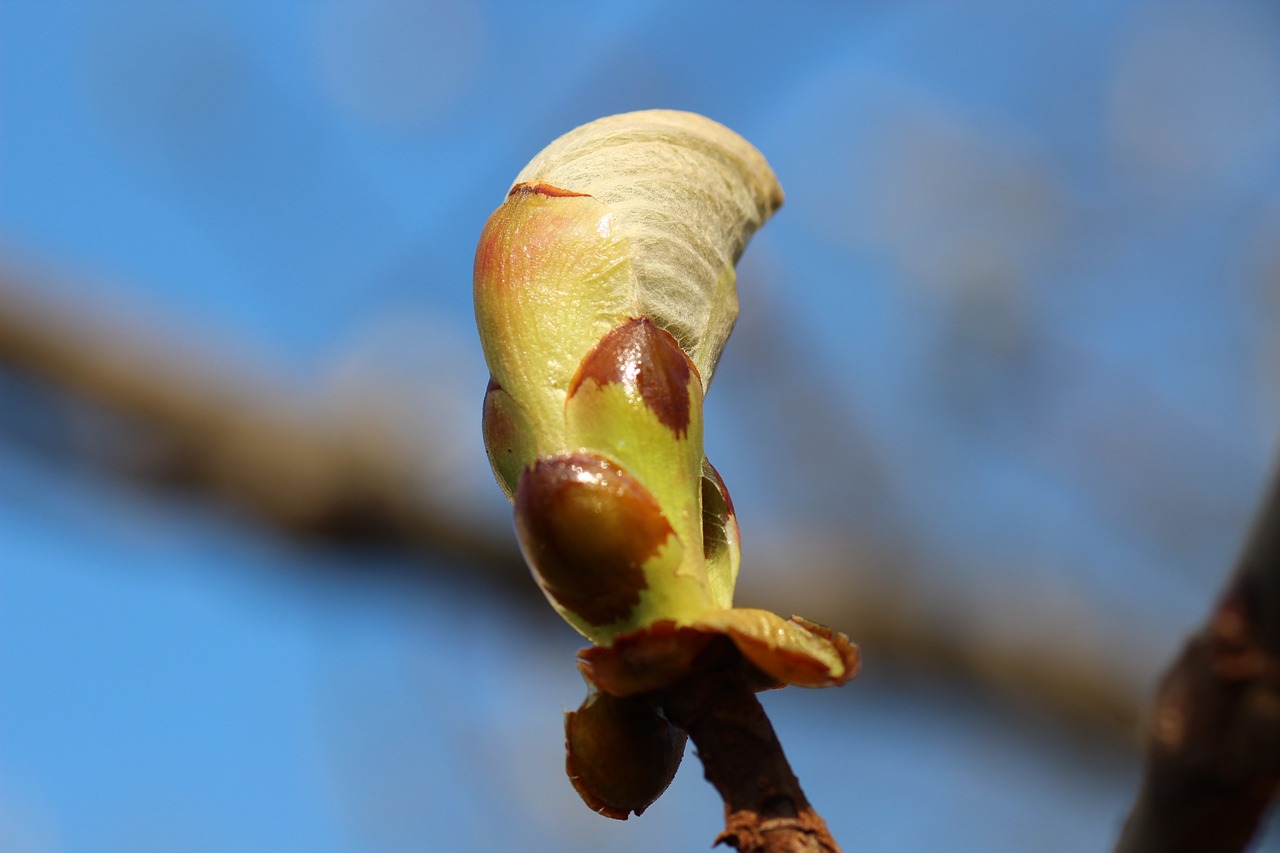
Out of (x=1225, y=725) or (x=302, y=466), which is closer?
(x=1225, y=725)

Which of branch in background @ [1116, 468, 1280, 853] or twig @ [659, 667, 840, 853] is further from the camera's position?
twig @ [659, 667, 840, 853]

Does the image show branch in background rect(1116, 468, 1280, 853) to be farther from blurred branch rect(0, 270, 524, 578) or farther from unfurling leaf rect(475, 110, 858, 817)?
blurred branch rect(0, 270, 524, 578)

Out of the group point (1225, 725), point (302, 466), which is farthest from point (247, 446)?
point (1225, 725)

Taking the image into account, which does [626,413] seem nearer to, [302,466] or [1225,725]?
[1225,725]

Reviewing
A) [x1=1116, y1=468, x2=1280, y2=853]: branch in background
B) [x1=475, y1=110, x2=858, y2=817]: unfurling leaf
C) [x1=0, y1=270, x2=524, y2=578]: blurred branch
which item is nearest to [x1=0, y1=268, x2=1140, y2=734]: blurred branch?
[x1=0, y1=270, x2=524, y2=578]: blurred branch

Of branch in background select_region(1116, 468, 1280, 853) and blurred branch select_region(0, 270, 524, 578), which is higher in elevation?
blurred branch select_region(0, 270, 524, 578)

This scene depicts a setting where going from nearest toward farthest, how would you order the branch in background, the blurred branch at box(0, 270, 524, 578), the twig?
the branch in background
the twig
the blurred branch at box(0, 270, 524, 578)

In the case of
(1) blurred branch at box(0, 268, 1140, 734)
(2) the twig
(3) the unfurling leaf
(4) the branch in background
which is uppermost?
(1) blurred branch at box(0, 268, 1140, 734)
